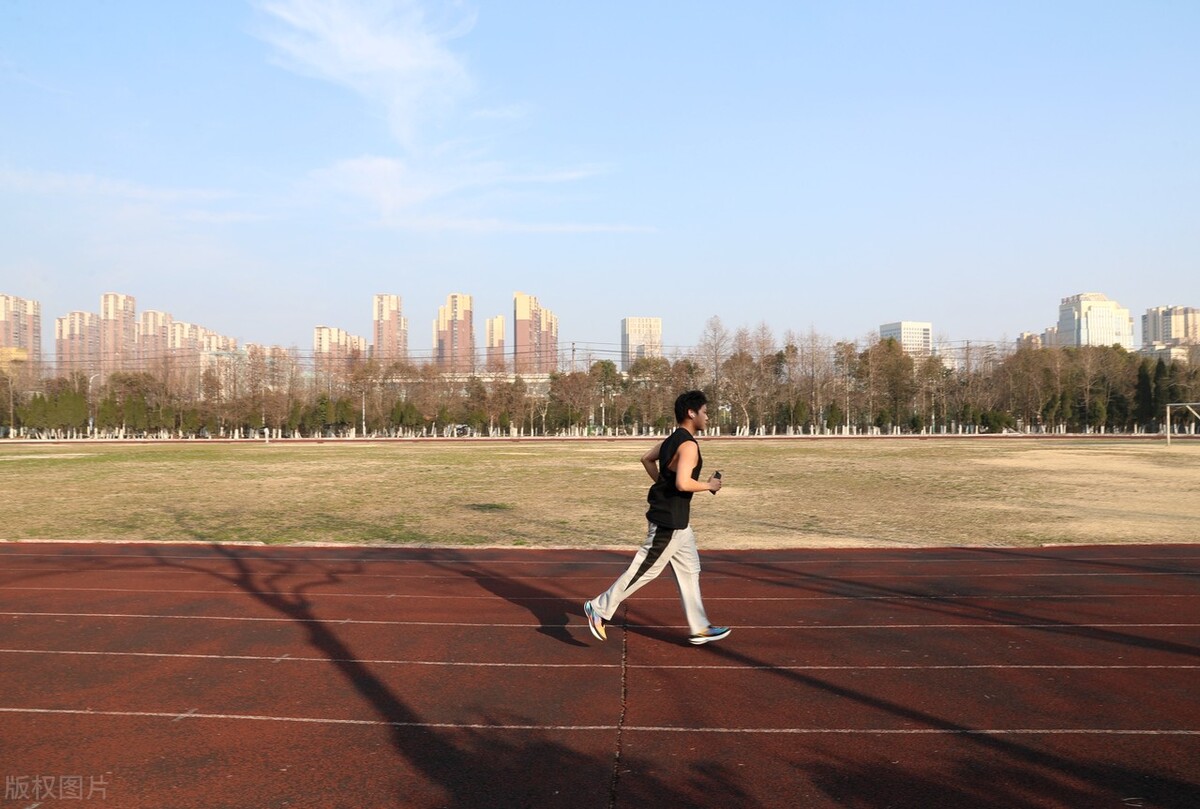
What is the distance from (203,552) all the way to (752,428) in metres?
77.1

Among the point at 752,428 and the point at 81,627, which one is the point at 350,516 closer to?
the point at 81,627

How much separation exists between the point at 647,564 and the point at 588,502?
14238 millimetres

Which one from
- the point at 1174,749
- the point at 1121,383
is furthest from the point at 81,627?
the point at 1121,383

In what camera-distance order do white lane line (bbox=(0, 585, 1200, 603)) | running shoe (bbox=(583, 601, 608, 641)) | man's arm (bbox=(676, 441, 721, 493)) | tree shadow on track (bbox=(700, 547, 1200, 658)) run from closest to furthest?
man's arm (bbox=(676, 441, 721, 493)) → running shoe (bbox=(583, 601, 608, 641)) → tree shadow on track (bbox=(700, 547, 1200, 658)) → white lane line (bbox=(0, 585, 1200, 603))

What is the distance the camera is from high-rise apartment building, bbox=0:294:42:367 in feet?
548

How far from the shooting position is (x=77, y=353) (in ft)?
571

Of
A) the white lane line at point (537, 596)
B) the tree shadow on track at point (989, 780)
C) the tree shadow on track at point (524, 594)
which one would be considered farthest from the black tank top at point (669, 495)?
the white lane line at point (537, 596)

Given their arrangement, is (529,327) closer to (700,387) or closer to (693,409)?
(700,387)

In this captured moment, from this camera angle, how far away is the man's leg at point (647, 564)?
287 inches

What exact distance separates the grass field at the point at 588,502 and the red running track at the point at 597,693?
462cm

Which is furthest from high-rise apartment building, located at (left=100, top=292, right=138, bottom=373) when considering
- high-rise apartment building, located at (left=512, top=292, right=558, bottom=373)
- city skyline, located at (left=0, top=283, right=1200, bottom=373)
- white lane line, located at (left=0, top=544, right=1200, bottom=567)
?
white lane line, located at (left=0, top=544, right=1200, bottom=567)

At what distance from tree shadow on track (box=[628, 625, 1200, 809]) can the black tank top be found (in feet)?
7.22

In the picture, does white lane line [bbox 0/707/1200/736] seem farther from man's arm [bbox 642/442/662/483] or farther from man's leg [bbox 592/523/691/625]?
man's arm [bbox 642/442/662/483]

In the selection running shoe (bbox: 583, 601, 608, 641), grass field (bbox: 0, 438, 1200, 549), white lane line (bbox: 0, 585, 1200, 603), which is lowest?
grass field (bbox: 0, 438, 1200, 549)
